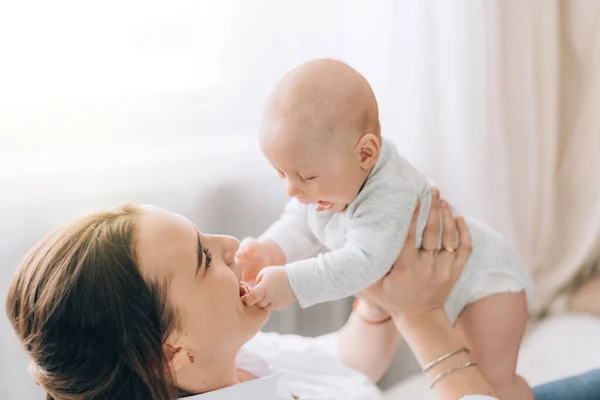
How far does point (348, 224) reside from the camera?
1268 mm

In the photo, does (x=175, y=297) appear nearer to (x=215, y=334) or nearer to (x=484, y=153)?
(x=215, y=334)

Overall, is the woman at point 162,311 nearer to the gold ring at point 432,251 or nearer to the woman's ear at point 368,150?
the gold ring at point 432,251

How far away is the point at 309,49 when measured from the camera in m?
1.69

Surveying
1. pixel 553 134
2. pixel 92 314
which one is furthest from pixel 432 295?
pixel 553 134

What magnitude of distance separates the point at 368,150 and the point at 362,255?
17cm

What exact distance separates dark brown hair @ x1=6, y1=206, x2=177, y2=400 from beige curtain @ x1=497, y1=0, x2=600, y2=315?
3.75 feet

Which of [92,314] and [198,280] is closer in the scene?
[92,314]

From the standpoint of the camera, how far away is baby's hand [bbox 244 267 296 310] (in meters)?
1.16

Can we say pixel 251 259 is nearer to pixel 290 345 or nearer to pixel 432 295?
pixel 290 345

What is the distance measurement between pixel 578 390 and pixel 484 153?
66 centimetres

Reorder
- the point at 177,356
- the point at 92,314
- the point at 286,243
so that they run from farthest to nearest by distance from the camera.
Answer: the point at 286,243 < the point at 177,356 < the point at 92,314

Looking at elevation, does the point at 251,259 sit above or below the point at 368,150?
below

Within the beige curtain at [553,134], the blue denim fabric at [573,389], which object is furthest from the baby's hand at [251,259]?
the beige curtain at [553,134]

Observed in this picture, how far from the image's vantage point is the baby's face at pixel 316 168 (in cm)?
115
